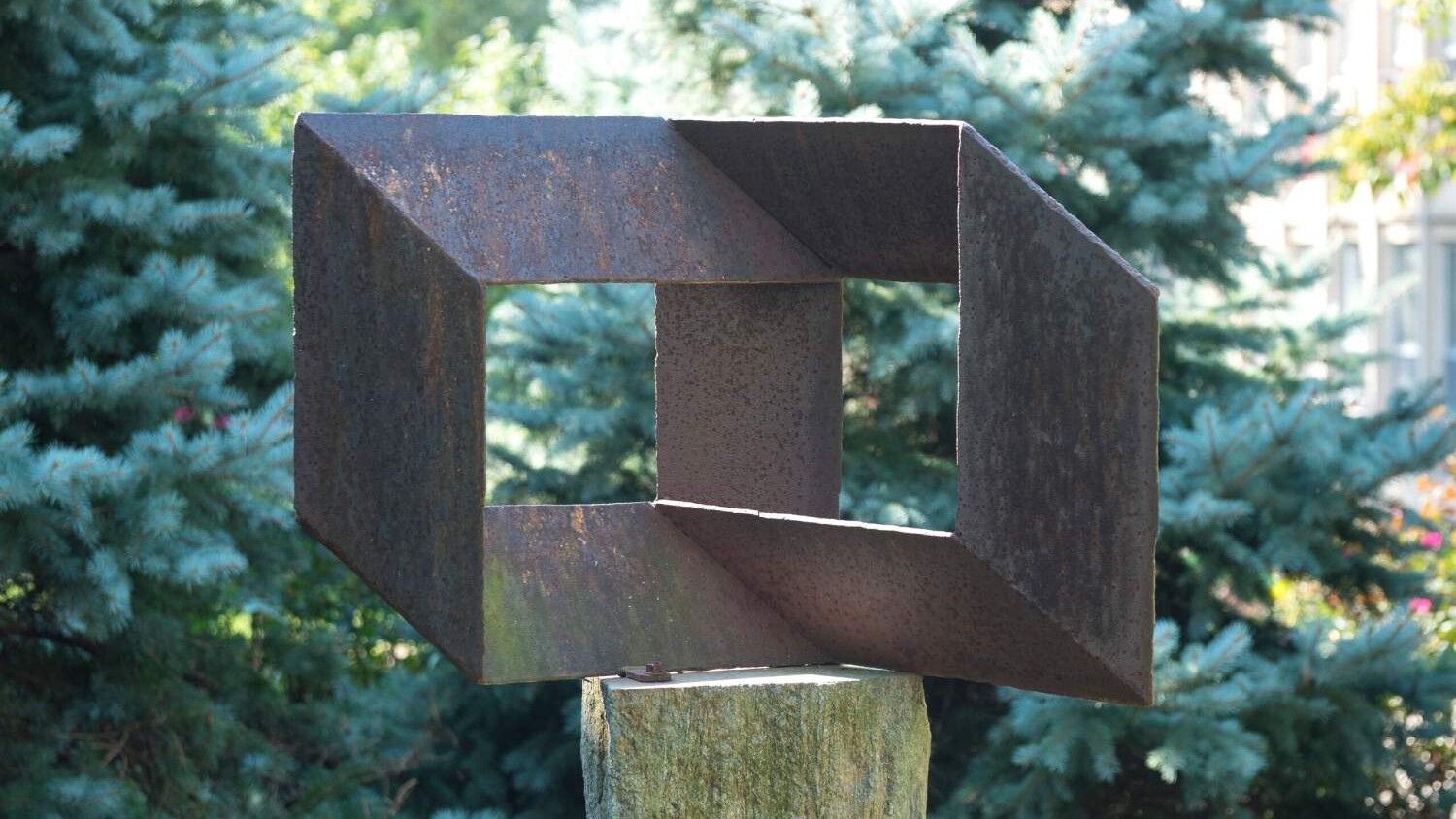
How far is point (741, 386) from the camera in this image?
3.15 m

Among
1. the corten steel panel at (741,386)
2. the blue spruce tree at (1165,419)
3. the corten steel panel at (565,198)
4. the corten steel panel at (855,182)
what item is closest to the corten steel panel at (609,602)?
the corten steel panel at (741,386)

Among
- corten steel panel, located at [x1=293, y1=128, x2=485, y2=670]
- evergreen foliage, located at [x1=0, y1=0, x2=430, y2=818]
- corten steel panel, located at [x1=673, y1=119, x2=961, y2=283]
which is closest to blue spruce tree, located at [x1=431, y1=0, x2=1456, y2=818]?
evergreen foliage, located at [x1=0, y1=0, x2=430, y2=818]

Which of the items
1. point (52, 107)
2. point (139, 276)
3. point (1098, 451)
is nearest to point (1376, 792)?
point (1098, 451)

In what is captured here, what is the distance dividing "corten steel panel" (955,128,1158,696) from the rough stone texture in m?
0.44

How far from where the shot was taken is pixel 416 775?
5484mm

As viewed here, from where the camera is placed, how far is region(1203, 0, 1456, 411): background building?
13.8 m

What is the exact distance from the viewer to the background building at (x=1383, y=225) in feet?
45.3

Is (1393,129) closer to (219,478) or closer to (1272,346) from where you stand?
(1272,346)

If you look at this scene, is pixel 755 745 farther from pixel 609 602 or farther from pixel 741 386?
pixel 741 386

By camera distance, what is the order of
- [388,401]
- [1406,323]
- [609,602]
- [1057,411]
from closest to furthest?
[1057,411], [388,401], [609,602], [1406,323]

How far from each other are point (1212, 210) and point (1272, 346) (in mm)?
855

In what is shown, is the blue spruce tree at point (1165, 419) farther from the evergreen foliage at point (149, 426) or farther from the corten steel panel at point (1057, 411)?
the corten steel panel at point (1057, 411)

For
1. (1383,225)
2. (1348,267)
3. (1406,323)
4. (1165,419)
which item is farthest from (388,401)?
(1348,267)

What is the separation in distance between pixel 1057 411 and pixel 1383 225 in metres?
13.2
